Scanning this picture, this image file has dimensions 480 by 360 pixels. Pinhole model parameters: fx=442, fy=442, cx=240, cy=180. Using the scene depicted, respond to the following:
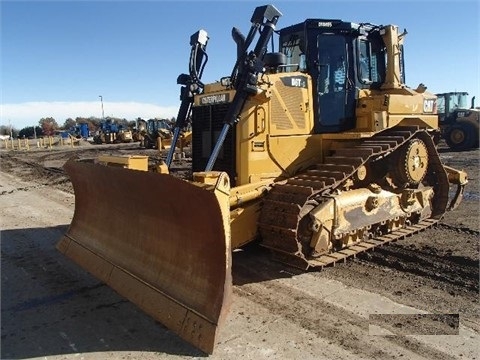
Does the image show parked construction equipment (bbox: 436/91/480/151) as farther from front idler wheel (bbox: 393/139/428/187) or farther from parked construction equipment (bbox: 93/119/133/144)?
parked construction equipment (bbox: 93/119/133/144)

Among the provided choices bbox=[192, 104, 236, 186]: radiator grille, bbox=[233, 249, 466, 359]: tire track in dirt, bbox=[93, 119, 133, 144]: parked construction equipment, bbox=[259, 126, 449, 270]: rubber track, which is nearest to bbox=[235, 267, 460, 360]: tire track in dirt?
bbox=[233, 249, 466, 359]: tire track in dirt

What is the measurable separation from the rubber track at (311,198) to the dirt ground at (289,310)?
18 centimetres

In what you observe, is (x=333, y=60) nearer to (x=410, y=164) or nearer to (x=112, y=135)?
(x=410, y=164)

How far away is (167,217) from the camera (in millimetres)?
4605

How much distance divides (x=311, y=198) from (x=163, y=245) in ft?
6.20

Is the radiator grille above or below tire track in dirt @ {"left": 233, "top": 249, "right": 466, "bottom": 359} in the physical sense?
above

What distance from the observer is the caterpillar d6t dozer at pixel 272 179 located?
4207 millimetres

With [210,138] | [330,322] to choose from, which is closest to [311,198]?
[330,322]

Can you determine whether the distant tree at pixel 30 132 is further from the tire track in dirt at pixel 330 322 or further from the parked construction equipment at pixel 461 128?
the tire track in dirt at pixel 330 322

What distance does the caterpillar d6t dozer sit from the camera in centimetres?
421

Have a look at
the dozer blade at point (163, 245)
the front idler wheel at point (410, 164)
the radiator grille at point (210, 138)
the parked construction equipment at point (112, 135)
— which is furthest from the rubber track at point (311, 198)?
the parked construction equipment at point (112, 135)

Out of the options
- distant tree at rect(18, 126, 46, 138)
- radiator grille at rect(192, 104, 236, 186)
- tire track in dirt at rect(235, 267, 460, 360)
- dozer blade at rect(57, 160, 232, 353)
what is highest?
distant tree at rect(18, 126, 46, 138)

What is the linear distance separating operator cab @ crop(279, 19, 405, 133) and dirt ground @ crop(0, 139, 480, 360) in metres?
2.13

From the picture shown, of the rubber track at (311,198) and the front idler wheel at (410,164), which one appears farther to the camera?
the front idler wheel at (410,164)
